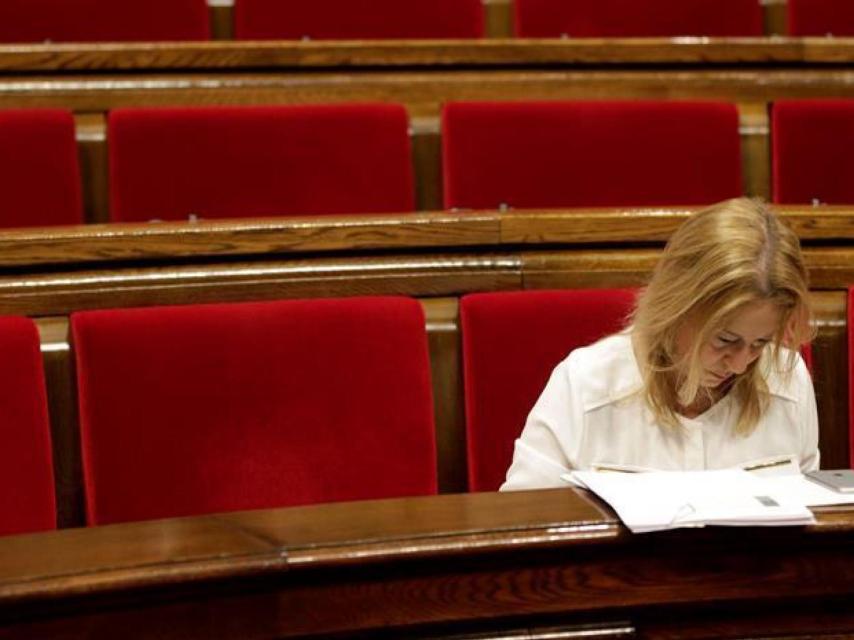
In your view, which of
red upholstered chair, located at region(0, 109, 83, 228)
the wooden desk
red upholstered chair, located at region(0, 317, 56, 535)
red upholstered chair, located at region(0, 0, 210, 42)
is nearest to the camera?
the wooden desk

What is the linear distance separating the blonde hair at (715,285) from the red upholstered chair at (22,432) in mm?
162

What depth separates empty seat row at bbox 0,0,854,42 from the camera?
568 millimetres

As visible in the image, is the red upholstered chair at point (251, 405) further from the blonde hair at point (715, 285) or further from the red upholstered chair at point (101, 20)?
the red upholstered chair at point (101, 20)

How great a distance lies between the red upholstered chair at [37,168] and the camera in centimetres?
46

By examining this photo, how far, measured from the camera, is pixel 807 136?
0.52m

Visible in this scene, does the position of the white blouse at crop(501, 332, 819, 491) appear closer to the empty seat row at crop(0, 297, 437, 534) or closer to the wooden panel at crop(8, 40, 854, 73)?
the empty seat row at crop(0, 297, 437, 534)

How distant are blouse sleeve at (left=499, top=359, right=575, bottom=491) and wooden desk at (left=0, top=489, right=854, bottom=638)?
0.25ft

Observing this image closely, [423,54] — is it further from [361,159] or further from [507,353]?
[507,353]

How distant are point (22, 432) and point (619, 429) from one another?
161 millimetres

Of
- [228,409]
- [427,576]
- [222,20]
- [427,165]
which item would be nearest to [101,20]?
[222,20]

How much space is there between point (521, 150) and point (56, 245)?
0.19 meters

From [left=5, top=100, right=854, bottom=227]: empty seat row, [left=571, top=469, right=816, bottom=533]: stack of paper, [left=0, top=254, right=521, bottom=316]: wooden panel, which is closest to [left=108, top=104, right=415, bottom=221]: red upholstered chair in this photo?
[left=5, top=100, right=854, bottom=227]: empty seat row

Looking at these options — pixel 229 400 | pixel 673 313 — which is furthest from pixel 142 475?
pixel 673 313

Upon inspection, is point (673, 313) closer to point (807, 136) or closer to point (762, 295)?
point (762, 295)
